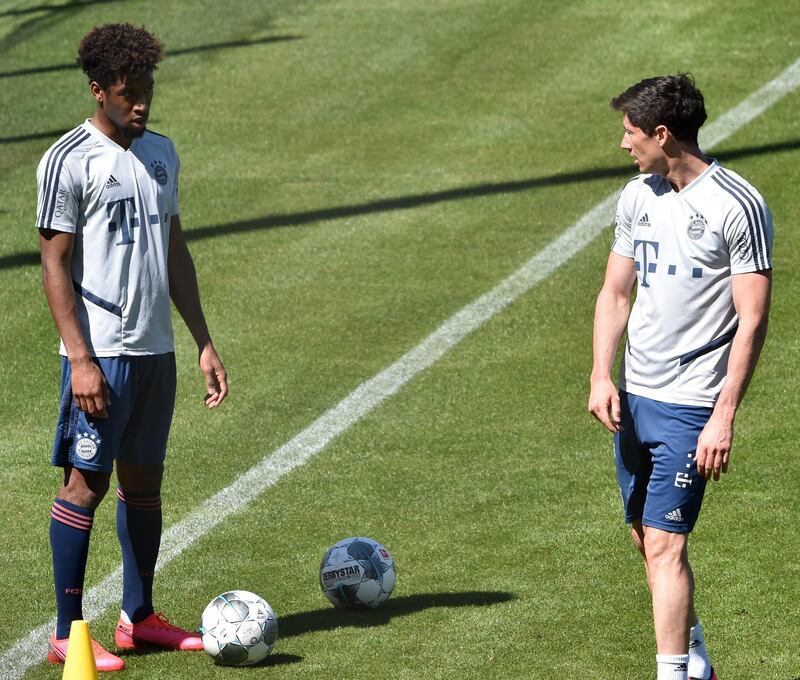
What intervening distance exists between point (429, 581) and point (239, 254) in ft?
15.5

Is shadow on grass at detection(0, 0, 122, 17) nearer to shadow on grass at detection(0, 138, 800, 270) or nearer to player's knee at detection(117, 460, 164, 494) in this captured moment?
shadow on grass at detection(0, 138, 800, 270)

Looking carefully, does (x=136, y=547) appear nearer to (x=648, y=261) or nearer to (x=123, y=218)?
(x=123, y=218)

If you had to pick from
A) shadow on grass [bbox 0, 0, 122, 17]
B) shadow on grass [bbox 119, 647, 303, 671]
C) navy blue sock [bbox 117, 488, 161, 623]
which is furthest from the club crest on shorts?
shadow on grass [bbox 0, 0, 122, 17]

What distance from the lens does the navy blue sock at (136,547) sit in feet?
19.1

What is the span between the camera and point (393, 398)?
855cm

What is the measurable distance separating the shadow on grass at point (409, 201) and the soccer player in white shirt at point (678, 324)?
615cm

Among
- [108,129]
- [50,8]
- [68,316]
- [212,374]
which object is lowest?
[212,374]

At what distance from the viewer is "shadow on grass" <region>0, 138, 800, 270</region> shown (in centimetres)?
1102

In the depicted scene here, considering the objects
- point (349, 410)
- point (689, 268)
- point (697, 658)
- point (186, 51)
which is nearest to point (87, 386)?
point (689, 268)

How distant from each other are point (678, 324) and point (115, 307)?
2.08 m

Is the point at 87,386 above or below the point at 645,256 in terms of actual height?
below

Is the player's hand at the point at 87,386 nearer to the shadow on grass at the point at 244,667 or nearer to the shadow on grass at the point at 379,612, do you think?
the shadow on grass at the point at 244,667

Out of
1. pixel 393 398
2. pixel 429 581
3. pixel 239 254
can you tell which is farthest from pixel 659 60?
pixel 429 581

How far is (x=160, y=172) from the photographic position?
5617 millimetres
